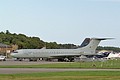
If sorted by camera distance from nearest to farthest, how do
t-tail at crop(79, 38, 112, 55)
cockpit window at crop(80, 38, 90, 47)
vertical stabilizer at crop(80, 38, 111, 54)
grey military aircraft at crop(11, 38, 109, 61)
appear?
grey military aircraft at crop(11, 38, 109, 61)
t-tail at crop(79, 38, 112, 55)
vertical stabilizer at crop(80, 38, 111, 54)
cockpit window at crop(80, 38, 90, 47)

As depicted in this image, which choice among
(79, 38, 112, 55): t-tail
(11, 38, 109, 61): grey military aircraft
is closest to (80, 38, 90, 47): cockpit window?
(79, 38, 112, 55): t-tail

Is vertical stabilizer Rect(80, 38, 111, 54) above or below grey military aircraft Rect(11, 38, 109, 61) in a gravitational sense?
above

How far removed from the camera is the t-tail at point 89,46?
382ft

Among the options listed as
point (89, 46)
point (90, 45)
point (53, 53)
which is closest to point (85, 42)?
point (90, 45)

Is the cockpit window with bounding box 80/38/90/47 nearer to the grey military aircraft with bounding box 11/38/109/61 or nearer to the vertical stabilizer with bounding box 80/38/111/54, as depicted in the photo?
the vertical stabilizer with bounding box 80/38/111/54

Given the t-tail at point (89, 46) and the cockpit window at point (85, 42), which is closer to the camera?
the t-tail at point (89, 46)

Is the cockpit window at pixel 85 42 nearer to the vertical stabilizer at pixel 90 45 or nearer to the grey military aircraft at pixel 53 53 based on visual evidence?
the vertical stabilizer at pixel 90 45

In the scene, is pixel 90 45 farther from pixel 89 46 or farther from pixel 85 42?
pixel 85 42

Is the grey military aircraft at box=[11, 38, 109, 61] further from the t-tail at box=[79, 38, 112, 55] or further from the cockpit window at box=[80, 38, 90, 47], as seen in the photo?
the cockpit window at box=[80, 38, 90, 47]

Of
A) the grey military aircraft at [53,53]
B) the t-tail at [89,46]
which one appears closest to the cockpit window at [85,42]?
the t-tail at [89,46]

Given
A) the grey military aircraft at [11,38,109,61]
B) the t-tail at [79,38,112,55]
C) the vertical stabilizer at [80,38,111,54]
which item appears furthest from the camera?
the vertical stabilizer at [80,38,111,54]

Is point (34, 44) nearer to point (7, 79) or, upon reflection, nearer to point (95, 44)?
point (95, 44)

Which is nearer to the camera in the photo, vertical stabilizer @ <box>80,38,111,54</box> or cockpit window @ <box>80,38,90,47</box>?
vertical stabilizer @ <box>80,38,111,54</box>

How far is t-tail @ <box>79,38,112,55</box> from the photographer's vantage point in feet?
382
